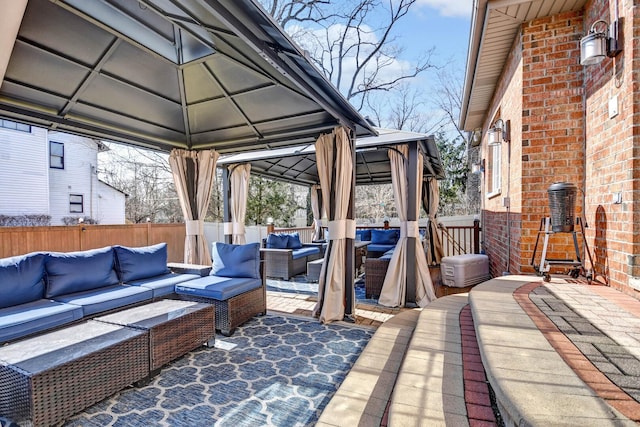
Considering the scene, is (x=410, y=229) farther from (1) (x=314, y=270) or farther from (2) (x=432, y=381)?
(2) (x=432, y=381)

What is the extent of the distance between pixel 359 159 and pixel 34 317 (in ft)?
20.3

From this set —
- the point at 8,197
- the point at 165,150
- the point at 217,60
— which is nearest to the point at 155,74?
the point at 217,60

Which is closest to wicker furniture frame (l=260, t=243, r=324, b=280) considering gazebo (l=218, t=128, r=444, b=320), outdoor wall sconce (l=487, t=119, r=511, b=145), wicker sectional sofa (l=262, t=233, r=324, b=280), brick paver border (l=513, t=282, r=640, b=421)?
wicker sectional sofa (l=262, t=233, r=324, b=280)

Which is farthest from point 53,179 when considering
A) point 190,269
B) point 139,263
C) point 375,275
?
point 375,275

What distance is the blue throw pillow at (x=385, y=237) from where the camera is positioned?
8617 millimetres

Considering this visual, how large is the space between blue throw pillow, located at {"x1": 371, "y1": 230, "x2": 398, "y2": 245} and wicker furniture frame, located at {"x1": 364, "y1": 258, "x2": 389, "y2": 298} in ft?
10.8

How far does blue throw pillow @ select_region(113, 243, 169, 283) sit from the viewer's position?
13.5 ft

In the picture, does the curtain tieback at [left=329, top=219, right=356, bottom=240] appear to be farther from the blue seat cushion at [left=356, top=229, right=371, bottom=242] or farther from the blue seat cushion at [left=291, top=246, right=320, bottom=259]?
the blue seat cushion at [left=356, top=229, right=371, bottom=242]

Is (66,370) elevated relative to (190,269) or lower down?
lower down

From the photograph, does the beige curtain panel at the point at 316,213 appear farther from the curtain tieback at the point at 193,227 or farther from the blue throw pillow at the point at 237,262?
the blue throw pillow at the point at 237,262

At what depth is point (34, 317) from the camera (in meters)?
2.76

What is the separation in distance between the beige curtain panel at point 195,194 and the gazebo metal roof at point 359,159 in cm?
89

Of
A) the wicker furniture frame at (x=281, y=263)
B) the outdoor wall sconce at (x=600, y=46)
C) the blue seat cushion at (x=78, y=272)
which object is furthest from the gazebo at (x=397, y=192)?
the blue seat cushion at (x=78, y=272)

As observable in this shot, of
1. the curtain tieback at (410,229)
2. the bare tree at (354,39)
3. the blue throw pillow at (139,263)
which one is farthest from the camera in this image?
the bare tree at (354,39)
